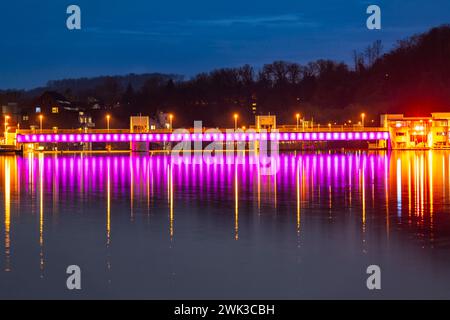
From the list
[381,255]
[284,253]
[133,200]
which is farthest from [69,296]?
[133,200]

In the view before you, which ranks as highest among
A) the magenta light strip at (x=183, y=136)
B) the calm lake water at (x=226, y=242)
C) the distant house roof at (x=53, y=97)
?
the distant house roof at (x=53, y=97)

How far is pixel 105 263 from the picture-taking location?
60.6 ft

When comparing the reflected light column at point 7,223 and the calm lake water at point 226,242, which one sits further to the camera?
the reflected light column at point 7,223

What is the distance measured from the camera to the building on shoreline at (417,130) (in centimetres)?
12206

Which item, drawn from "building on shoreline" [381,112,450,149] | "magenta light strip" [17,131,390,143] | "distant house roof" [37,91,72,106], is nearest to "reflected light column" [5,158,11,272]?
"magenta light strip" [17,131,390,143]

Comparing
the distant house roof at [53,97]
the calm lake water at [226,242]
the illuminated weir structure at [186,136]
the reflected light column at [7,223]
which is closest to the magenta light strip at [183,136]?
the illuminated weir structure at [186,136]

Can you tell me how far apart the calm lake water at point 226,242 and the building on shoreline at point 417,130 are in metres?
84.8

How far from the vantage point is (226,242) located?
2130 cm

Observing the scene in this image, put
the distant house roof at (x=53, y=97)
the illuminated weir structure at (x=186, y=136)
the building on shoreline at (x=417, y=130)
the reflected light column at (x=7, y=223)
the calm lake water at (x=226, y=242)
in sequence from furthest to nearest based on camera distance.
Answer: the distant house roof at (x=53, y=97), the building on shoreline at (x=417, y=130), the illuminated weir structure at (x=186, y=136), the reflected light column at (x=7, y=223), the calm lake water at (x=226, y=242)

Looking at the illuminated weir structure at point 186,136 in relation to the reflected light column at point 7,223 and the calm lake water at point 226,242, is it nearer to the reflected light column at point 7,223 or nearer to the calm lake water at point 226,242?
the reflected light column at point 7,223

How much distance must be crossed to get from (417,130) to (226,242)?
107m

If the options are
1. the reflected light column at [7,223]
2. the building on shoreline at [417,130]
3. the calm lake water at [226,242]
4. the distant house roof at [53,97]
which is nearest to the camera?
the calm lake water at [226,242]

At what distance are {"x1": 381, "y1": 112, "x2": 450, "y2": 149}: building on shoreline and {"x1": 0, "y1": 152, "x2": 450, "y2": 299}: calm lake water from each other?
278 ft

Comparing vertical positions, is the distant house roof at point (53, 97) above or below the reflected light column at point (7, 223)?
above
